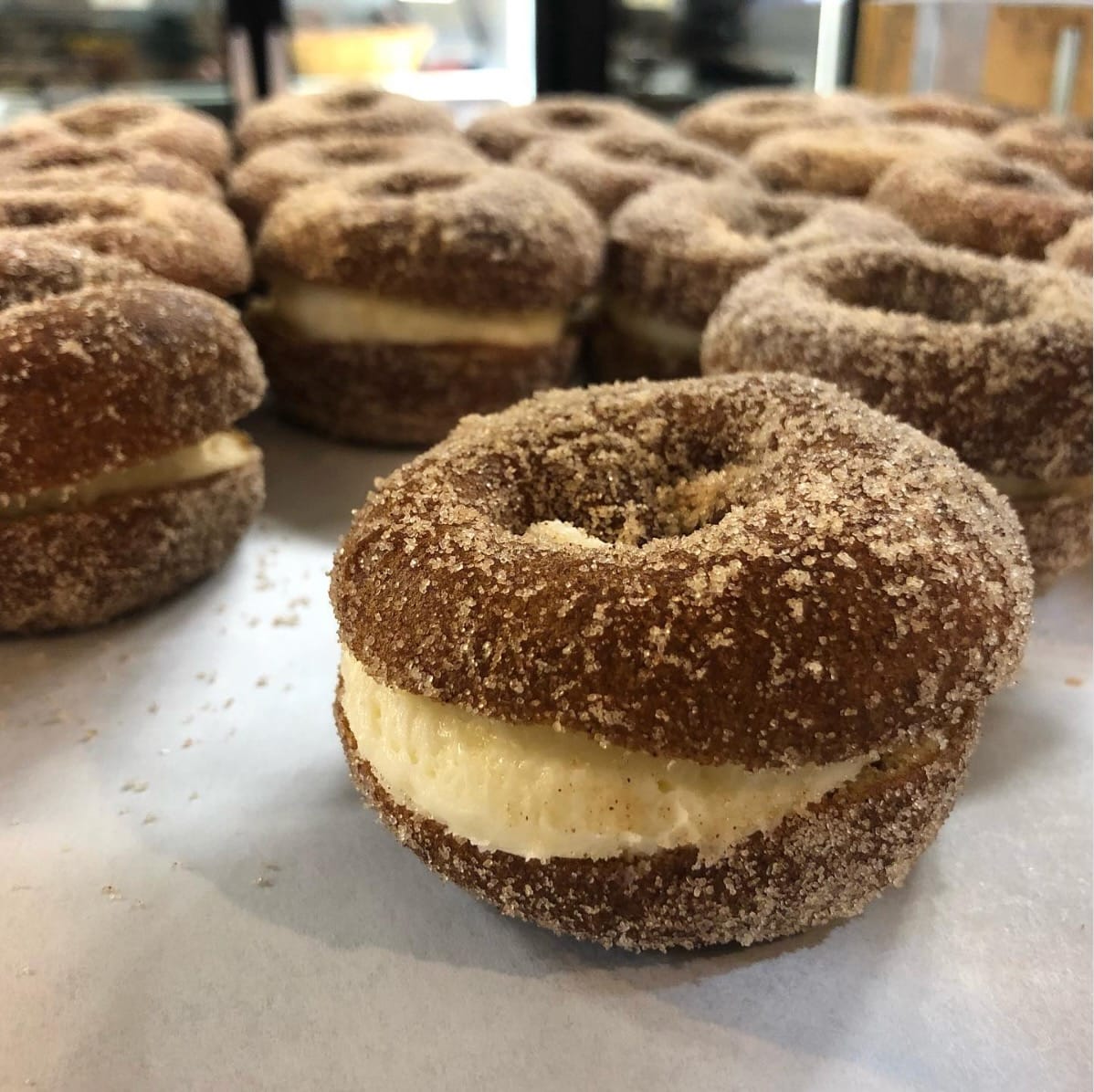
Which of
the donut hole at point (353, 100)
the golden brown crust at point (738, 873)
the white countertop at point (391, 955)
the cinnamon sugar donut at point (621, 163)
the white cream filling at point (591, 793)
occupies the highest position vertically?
the donut hole at point (353, 100)

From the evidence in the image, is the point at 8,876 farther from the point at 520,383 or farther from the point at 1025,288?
the point at 1025,288

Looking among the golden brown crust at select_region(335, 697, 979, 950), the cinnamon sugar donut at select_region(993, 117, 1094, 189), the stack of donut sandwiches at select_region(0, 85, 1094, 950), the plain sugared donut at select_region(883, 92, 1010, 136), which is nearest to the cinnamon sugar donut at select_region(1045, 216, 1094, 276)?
the stack of donut sandwiches at select_region(0, 85, 1094, 950)

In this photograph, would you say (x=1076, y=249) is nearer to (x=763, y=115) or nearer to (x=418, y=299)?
(x=418, y=299)

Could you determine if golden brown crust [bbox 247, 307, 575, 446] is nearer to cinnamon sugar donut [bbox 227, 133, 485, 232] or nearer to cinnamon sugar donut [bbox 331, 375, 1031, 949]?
cinnamon sugar donut [bbox 227, 133, 485, 232]

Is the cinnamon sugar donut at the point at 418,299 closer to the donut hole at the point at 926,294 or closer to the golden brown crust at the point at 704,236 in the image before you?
the golden brown crust at the point at 704,236

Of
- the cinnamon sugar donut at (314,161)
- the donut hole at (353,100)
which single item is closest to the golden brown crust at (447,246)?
the cinnamon sugar donut at (314,161)

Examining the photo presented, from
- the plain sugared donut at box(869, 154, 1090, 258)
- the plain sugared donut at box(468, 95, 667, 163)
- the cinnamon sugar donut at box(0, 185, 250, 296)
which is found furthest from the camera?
the plain sugared donut at box(468, 95, 667, 163)
